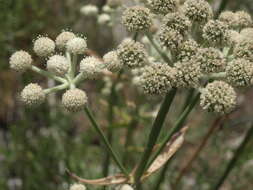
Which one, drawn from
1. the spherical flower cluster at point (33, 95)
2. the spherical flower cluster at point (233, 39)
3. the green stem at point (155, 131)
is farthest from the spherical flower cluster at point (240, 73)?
the spherical flower cluster at point (33, 95)

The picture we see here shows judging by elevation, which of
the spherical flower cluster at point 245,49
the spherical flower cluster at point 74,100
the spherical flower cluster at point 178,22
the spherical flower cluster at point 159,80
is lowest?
the spherical flower cluster at point 245,49

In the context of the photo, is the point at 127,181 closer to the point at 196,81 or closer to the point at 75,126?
the point at 196,81

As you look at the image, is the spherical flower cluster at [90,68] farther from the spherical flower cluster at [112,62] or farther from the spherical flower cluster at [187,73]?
the spherical flower cluster at [187,73]

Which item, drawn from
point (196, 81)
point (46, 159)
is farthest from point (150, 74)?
point (46, 159)

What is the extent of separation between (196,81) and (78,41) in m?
0.64

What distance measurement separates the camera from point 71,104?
1785 millimetres

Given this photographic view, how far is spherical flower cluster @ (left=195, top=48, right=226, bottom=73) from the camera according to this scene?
175 cm

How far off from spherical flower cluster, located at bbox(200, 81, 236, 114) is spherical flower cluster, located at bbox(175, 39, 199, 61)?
17 cm

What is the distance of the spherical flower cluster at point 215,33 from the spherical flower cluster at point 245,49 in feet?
0.30

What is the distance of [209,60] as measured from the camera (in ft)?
5.71

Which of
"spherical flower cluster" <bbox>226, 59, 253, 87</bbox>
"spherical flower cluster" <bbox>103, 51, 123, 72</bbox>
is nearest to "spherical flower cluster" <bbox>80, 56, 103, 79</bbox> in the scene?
"spherical flower cluster" <bbox>103, 51, 123, 72</bbox>

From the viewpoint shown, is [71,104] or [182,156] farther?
[182,156]

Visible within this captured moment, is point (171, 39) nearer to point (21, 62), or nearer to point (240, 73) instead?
point (240, 73)

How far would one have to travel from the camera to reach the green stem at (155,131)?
5.97 ft
